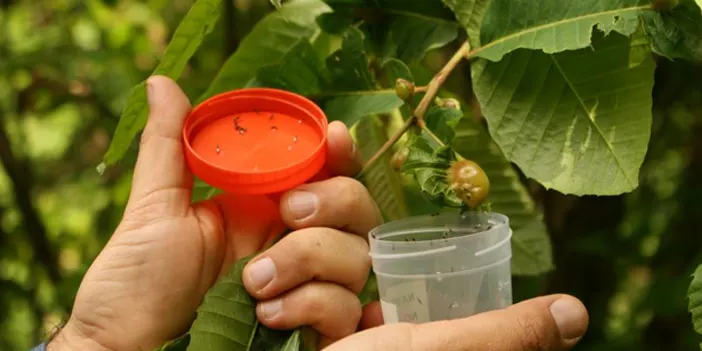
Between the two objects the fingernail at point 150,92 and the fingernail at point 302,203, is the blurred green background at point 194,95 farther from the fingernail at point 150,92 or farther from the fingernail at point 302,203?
the fingernail at point 302,203

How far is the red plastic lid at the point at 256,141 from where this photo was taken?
26.1 inches

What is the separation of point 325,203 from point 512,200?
25 centimetres

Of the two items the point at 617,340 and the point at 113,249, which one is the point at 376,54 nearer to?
the point at 113,249

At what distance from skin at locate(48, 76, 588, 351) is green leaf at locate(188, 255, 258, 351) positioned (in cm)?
1

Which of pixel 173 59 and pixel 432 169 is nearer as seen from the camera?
pixel 432 169

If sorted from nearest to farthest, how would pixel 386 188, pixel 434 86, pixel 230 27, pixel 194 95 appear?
pixel 434 86, pixel 386 188, pixel 194 95, pixel 230 27

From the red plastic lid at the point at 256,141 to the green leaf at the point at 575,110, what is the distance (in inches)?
6.0

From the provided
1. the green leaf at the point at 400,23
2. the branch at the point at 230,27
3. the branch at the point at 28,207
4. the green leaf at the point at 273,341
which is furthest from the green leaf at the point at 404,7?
the branch at the point at 28,207

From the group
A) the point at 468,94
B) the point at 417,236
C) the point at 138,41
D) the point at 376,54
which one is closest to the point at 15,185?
the point at 138,41

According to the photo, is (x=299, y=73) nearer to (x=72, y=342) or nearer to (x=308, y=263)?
(x=308, y=263)

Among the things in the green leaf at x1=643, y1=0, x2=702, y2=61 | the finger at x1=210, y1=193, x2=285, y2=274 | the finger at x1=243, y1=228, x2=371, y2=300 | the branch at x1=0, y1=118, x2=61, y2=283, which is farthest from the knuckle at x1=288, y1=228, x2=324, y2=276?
the branch at x1=0, y1=118, x2=61, y2=283

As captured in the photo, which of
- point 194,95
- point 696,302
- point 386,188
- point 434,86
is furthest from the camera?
point 194,95

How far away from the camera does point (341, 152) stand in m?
0.70

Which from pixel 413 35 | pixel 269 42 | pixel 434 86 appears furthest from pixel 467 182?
pixel 269 42
